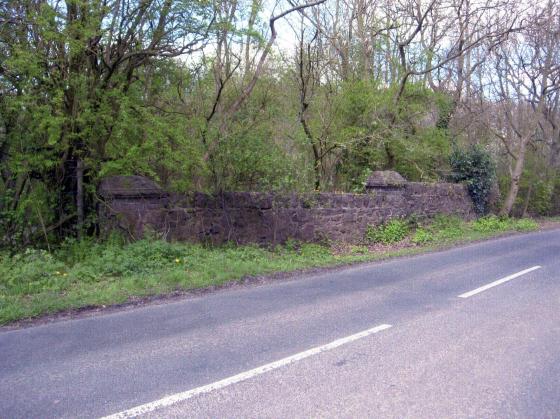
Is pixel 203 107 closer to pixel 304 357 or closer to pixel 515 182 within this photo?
pixel 304 357

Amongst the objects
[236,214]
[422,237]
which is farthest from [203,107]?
[422,237]

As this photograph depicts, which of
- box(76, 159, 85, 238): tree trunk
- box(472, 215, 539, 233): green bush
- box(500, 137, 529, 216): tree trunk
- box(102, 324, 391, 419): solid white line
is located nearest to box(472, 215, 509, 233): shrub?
box(472, 215, 539, 233): green bush

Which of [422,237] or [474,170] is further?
[474,170]

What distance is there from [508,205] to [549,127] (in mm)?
11911

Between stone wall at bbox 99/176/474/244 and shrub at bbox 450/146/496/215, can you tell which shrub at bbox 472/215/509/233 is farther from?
stone wall at bbox 99/176/474/244

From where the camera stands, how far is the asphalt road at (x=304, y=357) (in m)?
4.25

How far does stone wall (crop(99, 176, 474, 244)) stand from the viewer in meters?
12.3

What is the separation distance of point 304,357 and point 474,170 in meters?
17.6

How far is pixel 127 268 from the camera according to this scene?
32.6 ft

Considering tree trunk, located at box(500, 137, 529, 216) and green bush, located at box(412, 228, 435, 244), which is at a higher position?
tree trunk, located at box(500, 137, 529, 216)

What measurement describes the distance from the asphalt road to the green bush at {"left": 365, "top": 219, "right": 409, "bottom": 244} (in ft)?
22.9

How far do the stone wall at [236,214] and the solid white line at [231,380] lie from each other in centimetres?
752

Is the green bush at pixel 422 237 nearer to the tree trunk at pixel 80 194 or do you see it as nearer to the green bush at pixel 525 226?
the green bush at pixel 525 226

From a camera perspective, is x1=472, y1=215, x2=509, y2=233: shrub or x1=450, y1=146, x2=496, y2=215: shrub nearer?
x1=472, y1=215, x2=509, y2=233: shrub
